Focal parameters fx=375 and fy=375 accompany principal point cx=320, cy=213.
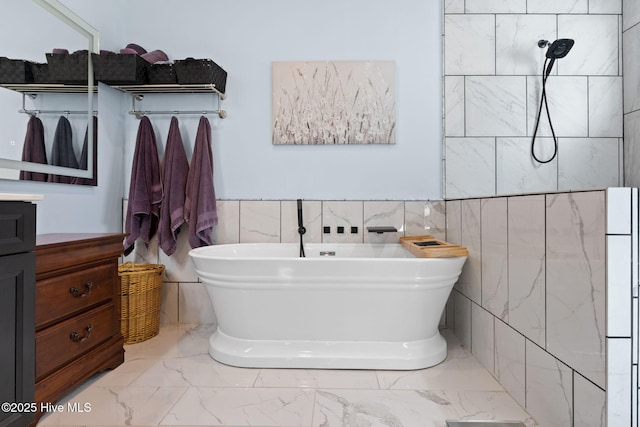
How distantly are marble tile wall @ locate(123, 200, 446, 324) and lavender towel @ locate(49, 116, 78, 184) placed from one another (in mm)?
546

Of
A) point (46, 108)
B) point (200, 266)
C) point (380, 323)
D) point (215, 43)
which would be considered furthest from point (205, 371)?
point (215, 43)

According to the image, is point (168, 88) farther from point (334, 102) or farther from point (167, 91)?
point (334, 102)

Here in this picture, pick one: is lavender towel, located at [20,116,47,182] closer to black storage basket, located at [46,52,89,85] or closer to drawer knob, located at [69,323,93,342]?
black storage basket, located at [46,52,89,85]

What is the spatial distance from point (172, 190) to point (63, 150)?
61 cm

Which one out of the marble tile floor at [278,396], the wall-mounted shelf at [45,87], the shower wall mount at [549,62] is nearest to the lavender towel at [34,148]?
the wall-mounted shelf at [45,87]

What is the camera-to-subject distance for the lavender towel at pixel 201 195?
7.78 ft

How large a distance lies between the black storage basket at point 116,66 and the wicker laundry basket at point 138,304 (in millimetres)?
1157

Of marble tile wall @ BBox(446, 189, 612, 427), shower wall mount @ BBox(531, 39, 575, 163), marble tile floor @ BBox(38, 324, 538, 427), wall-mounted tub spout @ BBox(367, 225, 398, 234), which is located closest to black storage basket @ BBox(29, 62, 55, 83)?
marble tile floor @ BBox(38, 324, 538, 427)

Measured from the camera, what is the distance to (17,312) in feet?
3.91

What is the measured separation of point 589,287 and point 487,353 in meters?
0.88

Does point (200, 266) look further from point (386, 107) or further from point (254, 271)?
point (386, 107)

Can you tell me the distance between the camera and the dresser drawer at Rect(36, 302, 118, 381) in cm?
141

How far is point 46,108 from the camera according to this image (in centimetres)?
187

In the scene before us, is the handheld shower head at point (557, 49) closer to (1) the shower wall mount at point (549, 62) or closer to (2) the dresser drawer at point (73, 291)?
(1) the shower wall mount at point (549, 62)
